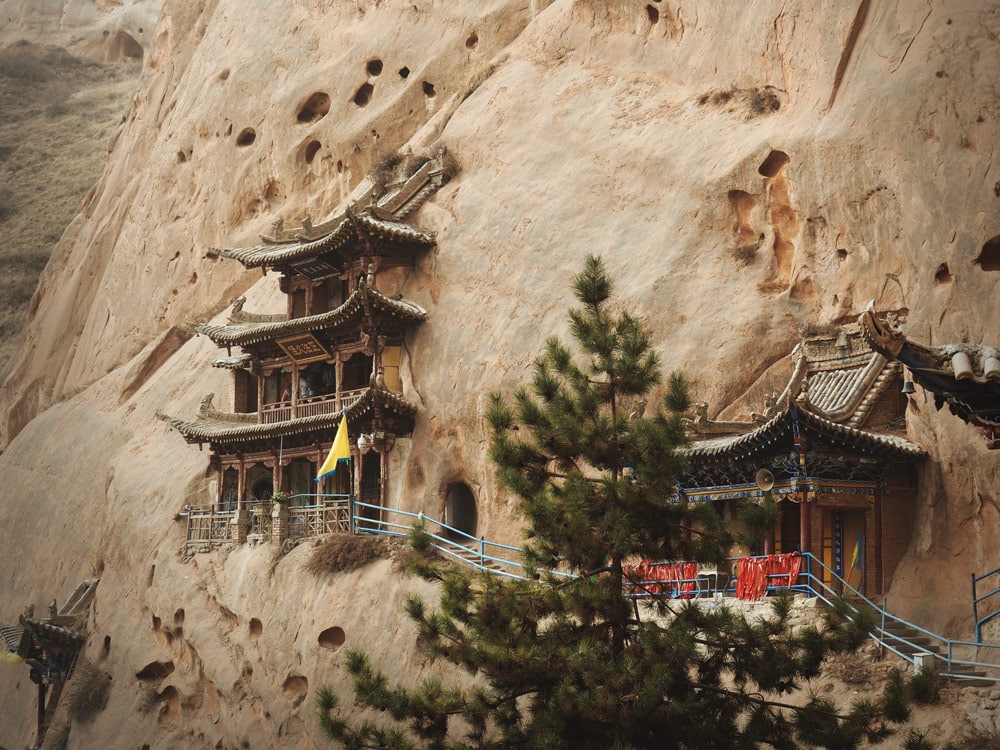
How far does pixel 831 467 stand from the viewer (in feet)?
74.0

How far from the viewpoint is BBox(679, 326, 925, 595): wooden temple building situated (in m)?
22.1

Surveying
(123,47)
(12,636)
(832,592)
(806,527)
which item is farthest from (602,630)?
(123,47)

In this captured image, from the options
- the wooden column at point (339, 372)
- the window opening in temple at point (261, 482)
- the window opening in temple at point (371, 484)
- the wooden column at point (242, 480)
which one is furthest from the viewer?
the window opening in temple at point (261, 482)

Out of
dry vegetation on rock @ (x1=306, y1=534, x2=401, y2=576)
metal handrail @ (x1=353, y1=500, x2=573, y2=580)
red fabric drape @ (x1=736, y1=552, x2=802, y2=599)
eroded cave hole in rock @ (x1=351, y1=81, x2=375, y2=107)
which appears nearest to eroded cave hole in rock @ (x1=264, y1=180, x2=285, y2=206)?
eroded cave hole in rock @ (x1=351, y1=81, x2=375, y2=107)

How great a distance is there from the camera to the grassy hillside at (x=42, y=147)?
6425cm

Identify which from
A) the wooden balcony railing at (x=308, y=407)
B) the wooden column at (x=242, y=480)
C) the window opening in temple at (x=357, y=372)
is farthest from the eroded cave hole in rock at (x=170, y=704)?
the window opening in temple at (x=357, y=372)

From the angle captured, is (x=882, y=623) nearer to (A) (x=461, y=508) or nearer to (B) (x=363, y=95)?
(A) (x=461, y=508)

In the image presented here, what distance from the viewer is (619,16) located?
3400 centimetres

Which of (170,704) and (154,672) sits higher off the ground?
(154,672)

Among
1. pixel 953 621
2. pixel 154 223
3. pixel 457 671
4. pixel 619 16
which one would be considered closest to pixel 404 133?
pixel 619 16

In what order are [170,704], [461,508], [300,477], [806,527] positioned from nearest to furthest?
[806,527], [170,704], [461,508], [300,477]

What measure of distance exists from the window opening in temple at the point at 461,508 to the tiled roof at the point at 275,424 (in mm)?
Result: 2811

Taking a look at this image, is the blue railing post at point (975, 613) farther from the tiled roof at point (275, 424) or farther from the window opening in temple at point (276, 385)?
the window opening in temple at point (276, 385)

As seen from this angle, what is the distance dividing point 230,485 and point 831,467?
18317 mm
